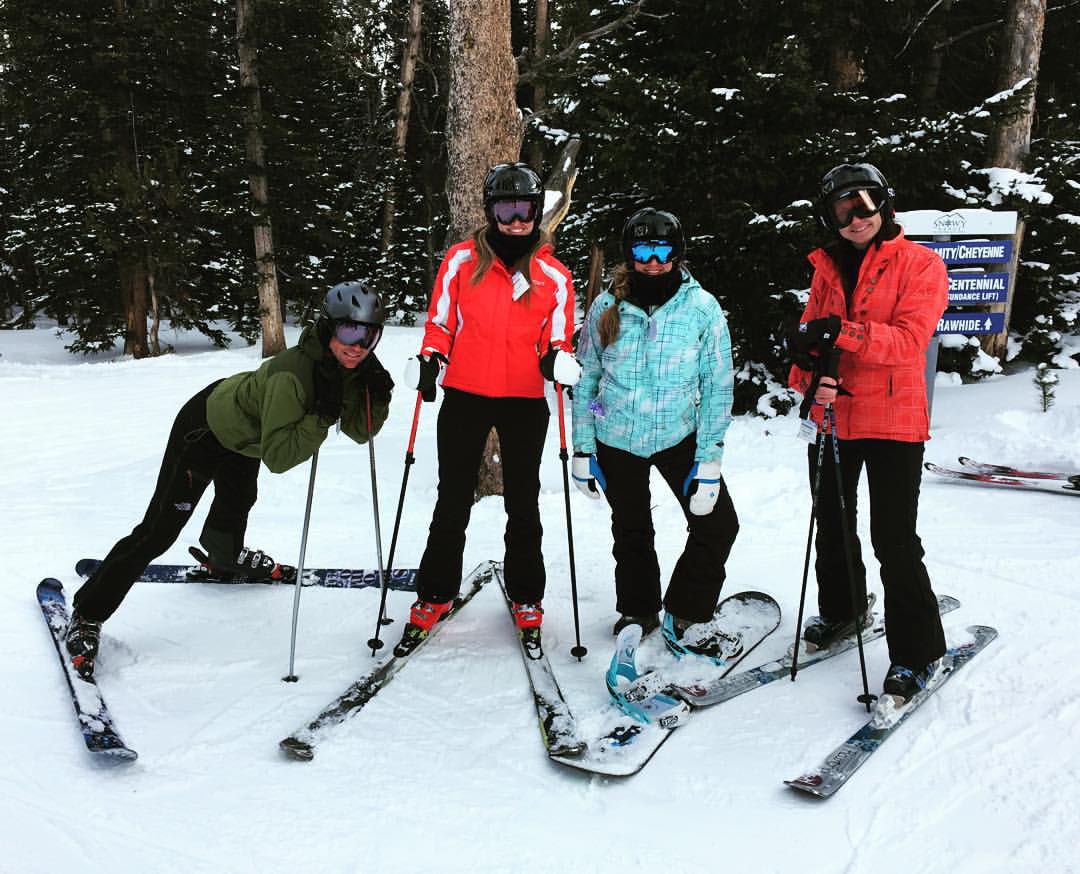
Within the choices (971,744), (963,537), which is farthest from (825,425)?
(963,537)

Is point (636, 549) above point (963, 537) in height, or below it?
above

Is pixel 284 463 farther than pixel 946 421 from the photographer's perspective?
No

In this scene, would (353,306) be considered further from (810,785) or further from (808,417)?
(810,785)

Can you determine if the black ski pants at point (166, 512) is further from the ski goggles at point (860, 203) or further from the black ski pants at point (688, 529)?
the ski goggles at point (860, 203)

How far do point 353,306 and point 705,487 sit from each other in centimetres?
179

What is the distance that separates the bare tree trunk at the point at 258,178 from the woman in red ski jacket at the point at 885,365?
582 inches

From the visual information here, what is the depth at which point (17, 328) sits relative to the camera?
27.8 meters

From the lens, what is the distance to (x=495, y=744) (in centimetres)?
312

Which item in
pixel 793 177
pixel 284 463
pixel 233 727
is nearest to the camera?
pixel 233 727

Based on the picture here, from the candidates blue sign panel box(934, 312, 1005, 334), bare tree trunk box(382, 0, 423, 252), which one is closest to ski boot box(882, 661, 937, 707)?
blue sign panel box(934, 312, 1005, 334)

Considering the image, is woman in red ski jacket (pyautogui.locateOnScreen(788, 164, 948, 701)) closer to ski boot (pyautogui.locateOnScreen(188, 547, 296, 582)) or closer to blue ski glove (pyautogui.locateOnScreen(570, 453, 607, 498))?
blue ski glove (pyautogui.locateOnScreen(570, 453, 607, 498))

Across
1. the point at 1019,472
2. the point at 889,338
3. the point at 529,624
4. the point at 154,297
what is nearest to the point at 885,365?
the point at 889,338

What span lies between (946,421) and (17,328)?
30.8 m

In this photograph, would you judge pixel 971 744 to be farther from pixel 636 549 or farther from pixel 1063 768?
pixel 636 549
